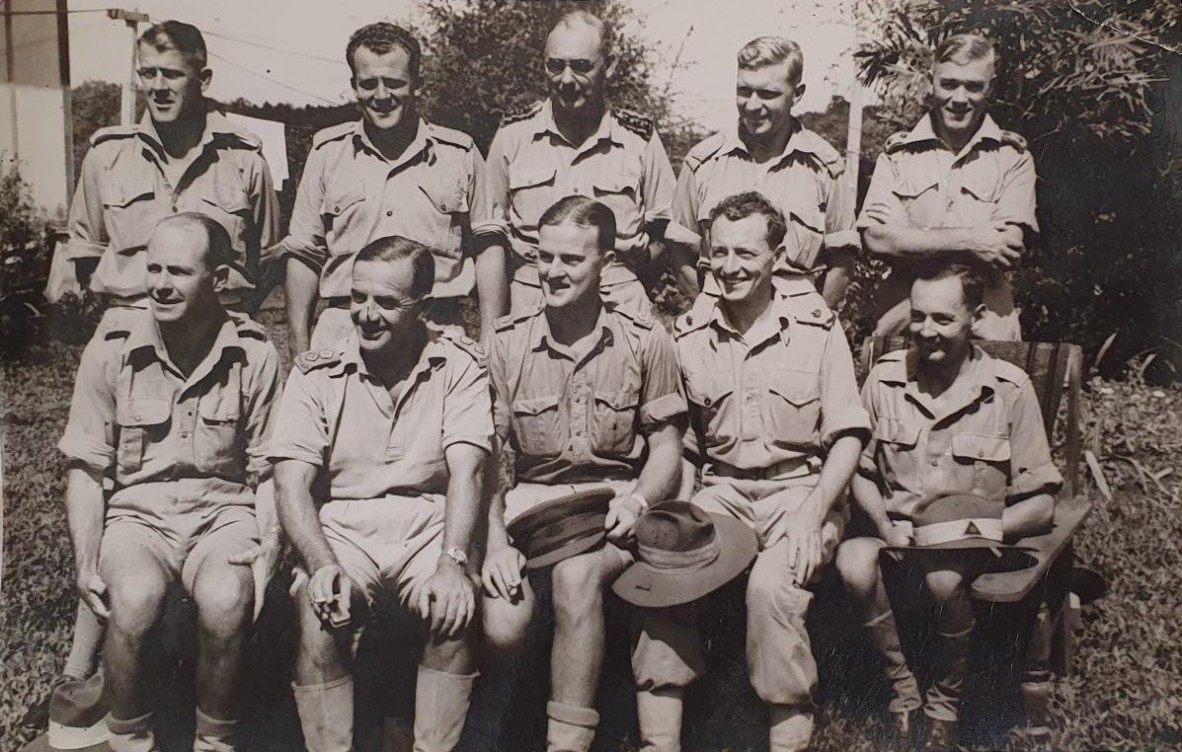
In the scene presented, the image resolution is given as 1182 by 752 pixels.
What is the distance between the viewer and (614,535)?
11.5 feet

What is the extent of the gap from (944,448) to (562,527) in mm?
1387

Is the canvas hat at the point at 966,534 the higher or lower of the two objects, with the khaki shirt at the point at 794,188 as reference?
lower

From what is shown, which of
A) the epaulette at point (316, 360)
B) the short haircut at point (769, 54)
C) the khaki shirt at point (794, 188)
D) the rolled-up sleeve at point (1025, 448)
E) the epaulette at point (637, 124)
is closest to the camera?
the epaulette at point (316, 360)

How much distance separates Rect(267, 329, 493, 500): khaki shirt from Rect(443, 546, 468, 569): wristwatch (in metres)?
0.27

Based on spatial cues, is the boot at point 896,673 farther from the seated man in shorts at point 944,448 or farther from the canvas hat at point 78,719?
the canvas hat at point 78,719

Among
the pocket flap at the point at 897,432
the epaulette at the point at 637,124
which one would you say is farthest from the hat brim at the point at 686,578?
the epaulette at the point at 637,124

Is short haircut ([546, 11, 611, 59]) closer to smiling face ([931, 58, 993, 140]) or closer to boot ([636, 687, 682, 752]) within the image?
smiling face ([931, 58, 993, 140])

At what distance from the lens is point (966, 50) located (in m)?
4.00

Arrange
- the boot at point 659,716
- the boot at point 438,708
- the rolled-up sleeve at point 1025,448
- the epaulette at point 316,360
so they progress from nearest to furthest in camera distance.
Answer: the boot at point 438,708, the boot at point 659,716, the epaulette at point 316,360, the rolled-up sleeve at point 1025,448

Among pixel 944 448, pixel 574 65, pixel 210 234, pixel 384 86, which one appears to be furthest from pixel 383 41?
pixel 944 448

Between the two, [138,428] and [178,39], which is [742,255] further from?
[178,39]

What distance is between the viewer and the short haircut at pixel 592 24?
4094mm

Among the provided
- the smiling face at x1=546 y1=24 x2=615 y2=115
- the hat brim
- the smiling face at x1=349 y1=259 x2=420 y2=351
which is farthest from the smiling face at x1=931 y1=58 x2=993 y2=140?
the smiling face at x1=349 y1=259 x2=420 y2=351

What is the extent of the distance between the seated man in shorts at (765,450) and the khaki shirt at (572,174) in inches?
17.8
